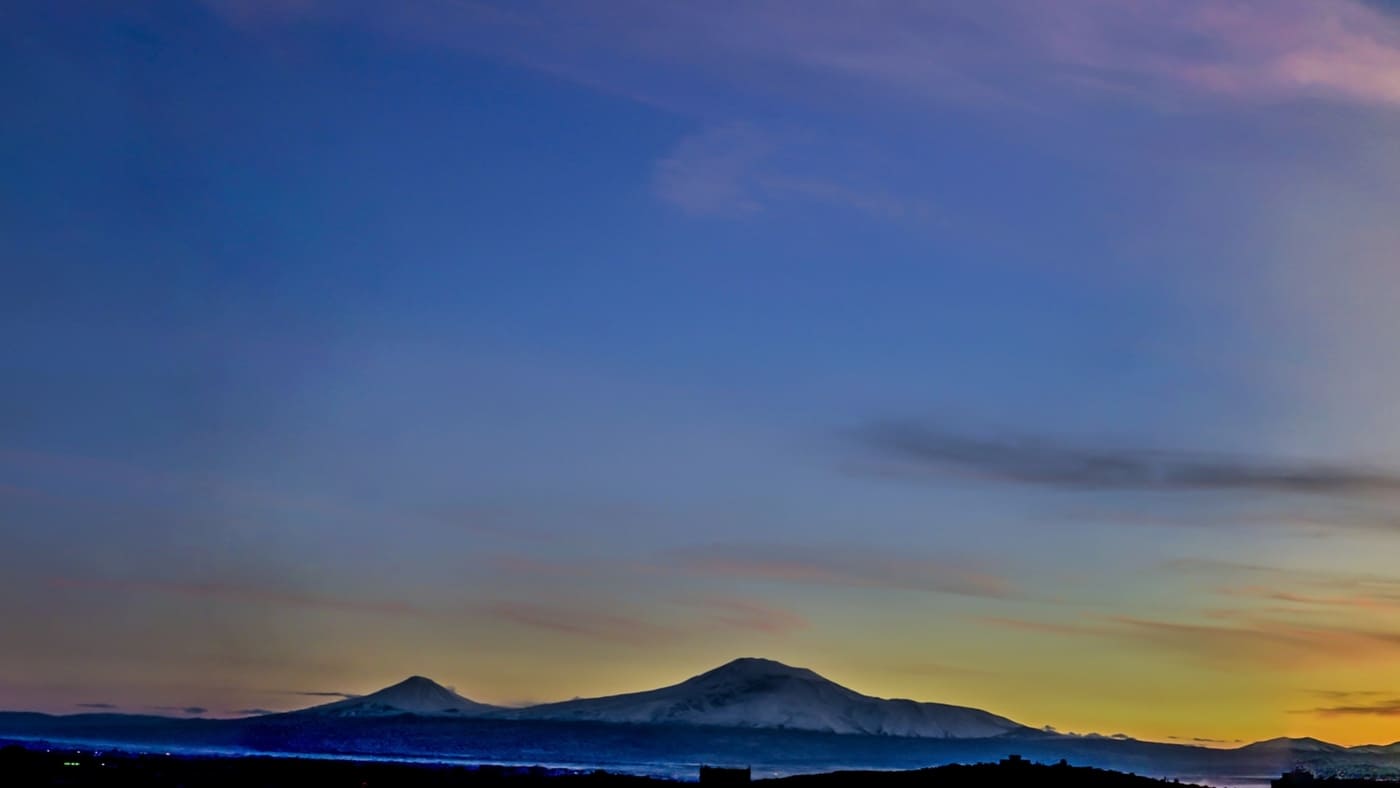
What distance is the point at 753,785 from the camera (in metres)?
122

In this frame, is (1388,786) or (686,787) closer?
(686,787)

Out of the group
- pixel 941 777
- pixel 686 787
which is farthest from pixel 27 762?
pixel 941 777

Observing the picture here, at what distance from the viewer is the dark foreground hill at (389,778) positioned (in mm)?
109750

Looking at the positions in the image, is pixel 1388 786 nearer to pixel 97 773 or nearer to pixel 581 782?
pixel 581 782

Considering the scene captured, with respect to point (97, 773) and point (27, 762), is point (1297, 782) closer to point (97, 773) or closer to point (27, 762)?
point (97, 773)

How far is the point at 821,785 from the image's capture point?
119 m

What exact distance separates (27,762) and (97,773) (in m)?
18.3

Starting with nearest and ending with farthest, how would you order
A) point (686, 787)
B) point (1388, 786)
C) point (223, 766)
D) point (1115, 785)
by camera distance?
point (1115, 785) < point (686, 787) < point (1388, 786) < point (223, 766)

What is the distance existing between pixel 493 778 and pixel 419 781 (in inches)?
741

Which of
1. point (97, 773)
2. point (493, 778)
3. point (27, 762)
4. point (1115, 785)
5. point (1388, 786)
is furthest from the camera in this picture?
point (493, 778)

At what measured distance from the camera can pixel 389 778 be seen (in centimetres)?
15575

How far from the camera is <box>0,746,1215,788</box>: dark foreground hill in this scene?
10975cm

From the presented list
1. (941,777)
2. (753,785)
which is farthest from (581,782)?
(941,777)

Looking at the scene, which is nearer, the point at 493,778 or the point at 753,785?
the point at 753,785
